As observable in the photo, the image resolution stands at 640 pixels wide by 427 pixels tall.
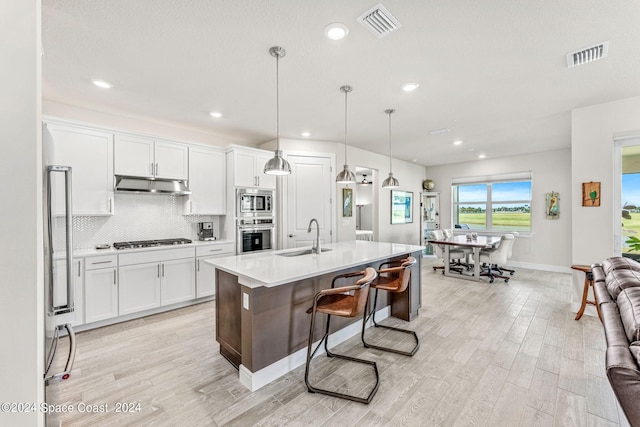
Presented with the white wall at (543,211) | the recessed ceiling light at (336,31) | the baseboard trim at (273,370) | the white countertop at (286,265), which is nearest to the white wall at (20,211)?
the white countertop at (286,265)

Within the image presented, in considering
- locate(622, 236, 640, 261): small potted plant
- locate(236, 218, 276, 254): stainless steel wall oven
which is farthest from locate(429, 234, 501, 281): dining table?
locate(236, 218, 276, 254): stainless steel wall oven

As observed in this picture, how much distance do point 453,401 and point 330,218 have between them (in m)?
3.59

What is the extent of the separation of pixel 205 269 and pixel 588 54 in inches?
195

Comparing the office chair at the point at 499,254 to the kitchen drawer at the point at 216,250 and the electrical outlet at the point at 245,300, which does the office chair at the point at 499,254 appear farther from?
the electrical outlet at the point at 245,300

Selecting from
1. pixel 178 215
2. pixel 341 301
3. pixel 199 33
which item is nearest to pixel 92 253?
pixel 178 215

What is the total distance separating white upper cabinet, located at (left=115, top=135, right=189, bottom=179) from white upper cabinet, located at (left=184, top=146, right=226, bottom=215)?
0.13m

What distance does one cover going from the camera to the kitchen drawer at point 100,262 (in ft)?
9.98

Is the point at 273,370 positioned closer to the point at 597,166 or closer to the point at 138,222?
the point at 138,222

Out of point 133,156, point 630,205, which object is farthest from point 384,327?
point 133,156

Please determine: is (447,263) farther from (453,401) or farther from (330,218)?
(453,401)

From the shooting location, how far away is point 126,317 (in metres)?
3.35

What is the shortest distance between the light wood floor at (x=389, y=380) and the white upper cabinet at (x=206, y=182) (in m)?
1.69

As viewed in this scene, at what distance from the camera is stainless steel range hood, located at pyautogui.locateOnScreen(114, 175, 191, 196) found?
3.45 m

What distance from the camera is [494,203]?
703 cm
